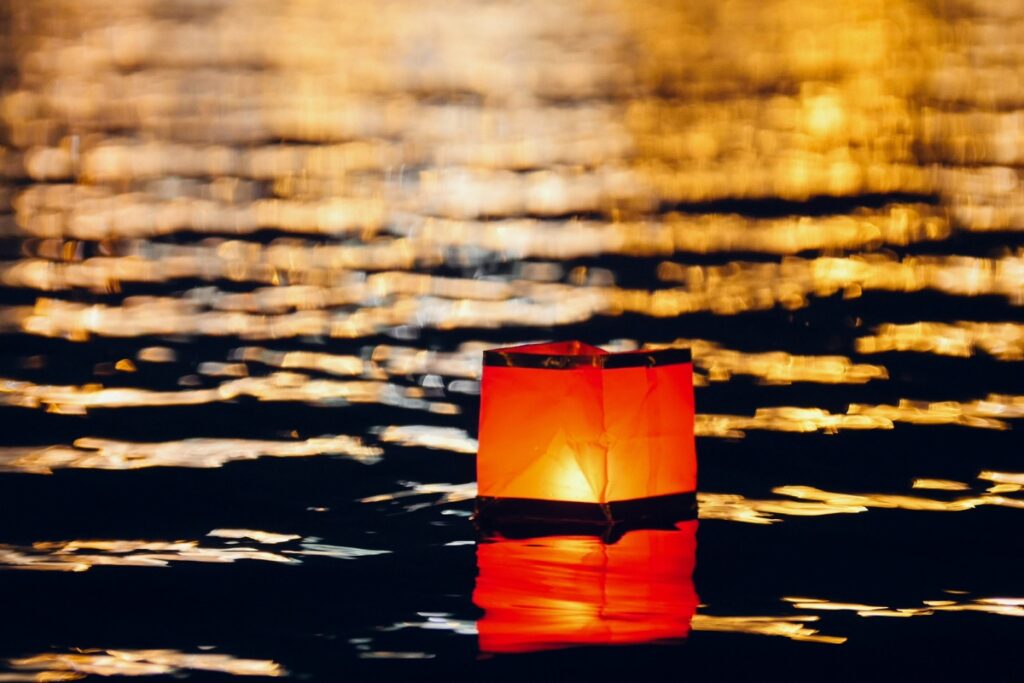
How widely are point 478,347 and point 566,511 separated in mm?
4300

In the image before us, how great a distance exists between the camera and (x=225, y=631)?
529 centimetres

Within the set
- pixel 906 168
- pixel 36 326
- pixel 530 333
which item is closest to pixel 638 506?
pixel 530 333

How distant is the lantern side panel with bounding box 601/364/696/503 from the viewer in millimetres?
6125

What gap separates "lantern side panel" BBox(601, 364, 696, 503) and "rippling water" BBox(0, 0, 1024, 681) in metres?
0.20

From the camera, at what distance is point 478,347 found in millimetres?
10492

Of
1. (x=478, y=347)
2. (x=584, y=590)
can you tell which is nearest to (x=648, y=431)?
(x=584, y=590)

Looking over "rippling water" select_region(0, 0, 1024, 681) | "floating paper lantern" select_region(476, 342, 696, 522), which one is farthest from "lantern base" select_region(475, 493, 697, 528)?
"rippling water" select_region(0, 0, 1024, 681)

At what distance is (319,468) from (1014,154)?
1207 cm

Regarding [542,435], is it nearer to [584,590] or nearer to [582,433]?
[582,433]

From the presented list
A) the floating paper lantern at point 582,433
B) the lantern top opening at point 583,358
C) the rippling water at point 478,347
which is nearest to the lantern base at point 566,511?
the floating paper lantern at point 582,433

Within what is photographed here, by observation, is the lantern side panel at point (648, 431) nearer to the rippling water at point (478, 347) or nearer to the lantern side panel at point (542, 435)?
the lantern side panel at point (542, 435)

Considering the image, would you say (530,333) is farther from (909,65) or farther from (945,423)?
(909,65)

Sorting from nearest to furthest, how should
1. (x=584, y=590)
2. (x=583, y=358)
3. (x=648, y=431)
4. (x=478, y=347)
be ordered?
1. (x=584, y=590)
2. (x=583, y=358)
3. (x=648, y=431)
4. (x=478, y=347)

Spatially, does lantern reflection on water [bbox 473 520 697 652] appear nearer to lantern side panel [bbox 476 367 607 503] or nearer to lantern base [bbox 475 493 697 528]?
lantern base [bbox 475 493 697 528]
